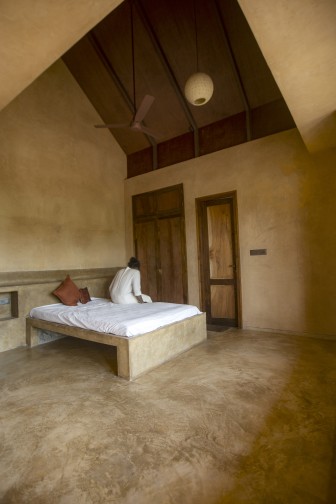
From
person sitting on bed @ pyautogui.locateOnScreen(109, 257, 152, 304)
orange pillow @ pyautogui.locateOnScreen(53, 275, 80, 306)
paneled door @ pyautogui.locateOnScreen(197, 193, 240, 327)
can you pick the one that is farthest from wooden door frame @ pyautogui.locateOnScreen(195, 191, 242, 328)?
orange pillow @ pyautogui.locateOnScreen(53, 275, 80, 306)

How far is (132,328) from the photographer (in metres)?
3.02

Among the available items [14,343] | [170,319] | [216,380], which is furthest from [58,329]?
[216,380]

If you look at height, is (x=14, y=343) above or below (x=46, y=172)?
below

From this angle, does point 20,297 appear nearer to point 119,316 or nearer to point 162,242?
point 119,316

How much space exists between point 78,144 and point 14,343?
3915mm

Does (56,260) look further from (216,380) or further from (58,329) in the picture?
(216,380)

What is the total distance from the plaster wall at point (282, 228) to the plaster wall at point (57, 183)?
2376 millimetres

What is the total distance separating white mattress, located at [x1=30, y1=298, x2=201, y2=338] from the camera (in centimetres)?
311

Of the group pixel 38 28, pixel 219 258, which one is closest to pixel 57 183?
pixel 219 258

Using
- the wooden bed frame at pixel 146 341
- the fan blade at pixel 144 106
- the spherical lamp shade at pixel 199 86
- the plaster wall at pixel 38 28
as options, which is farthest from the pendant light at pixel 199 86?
the wooden bed frame at pixel 146 341

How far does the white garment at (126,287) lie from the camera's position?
4348 millimetres

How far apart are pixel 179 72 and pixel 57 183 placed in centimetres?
303

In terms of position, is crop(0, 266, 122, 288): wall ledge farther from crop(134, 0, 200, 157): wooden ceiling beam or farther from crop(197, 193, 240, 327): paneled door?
crop(134, 0, 200, 157): wooden ceiling beam

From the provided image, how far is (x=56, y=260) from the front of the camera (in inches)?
202
